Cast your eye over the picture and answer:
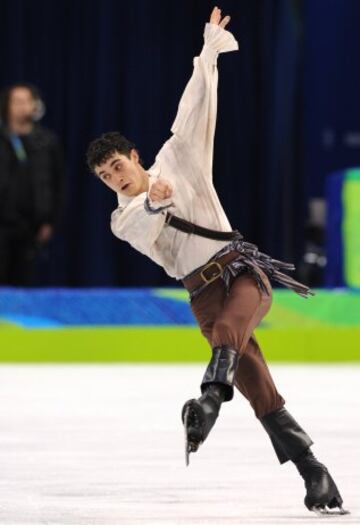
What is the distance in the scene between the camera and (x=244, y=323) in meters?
3.35

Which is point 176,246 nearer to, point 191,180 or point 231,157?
point 191,180

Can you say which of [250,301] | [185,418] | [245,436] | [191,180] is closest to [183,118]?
[191,180]

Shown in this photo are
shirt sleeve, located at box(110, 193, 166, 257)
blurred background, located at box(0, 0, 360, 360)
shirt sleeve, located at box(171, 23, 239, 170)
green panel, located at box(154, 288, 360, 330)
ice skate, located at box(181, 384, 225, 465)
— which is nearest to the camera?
ice skate, located at box(181, 384, 225, 465)

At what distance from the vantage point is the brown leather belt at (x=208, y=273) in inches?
135

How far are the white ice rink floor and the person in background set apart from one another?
3.51 feet

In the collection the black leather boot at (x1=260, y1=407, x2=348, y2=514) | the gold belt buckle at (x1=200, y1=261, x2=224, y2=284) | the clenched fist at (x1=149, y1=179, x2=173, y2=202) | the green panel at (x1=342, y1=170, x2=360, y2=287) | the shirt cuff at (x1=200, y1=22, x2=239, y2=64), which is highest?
the shirt cuff at (x1=200, y1=22, x2=239, y2=64)

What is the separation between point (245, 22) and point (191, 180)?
6.63 m

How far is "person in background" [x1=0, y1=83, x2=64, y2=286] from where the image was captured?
7.72 meters

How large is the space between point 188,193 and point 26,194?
4.41 metres

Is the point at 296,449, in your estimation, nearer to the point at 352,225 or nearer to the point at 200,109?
the point at 200,109

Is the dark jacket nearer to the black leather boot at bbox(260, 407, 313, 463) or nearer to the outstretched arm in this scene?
the outstretched arm

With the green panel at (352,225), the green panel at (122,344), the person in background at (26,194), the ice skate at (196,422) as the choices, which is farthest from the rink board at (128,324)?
the ice skate at (196,422)

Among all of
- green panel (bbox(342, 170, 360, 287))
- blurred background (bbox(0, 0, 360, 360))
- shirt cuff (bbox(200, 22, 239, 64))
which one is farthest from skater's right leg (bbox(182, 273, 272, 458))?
blurred background (bbox(0, 0, 360, 360))

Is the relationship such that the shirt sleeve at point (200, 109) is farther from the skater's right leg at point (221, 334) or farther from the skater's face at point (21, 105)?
the skater's face at point (21, 105)
